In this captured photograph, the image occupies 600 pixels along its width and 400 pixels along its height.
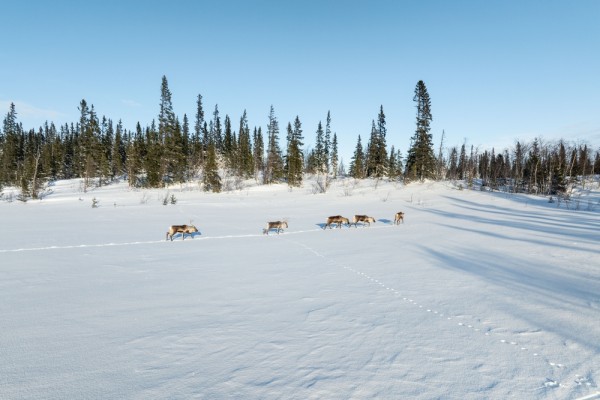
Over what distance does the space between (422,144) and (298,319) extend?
47078mm

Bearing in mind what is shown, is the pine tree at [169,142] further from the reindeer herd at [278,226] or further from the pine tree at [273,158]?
the reindeer herd at [278,226]

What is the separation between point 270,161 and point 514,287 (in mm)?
53359

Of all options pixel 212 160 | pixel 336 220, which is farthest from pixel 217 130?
pixel 336 220

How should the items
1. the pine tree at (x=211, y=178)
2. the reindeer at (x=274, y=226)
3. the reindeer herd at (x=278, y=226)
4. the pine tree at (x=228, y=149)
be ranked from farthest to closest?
1. the pine tree at (x=228, y=149)
2. the pine tree at (x=211, y=178)
3. the reindeer at (x=274, y=226)
4. the reindeer herd at (x=278, y=226)

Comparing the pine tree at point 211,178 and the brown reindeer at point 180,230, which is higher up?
the pine tree at point 211,178

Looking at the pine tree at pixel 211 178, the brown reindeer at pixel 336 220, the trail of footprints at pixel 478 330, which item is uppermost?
the pine tree at pixel 211 178

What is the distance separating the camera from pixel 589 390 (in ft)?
12.3

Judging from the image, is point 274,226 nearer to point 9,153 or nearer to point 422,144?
point 422,144

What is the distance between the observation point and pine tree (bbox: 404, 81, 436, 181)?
1866 inches

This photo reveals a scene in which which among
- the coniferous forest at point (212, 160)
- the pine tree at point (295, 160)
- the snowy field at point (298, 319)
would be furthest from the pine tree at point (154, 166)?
the snowy field at point (298, 319)

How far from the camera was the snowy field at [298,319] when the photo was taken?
152 inches

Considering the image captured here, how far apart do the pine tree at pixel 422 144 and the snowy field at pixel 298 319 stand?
35.1 m

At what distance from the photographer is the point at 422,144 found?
156ft

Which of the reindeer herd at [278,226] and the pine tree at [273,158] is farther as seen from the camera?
the pine tree at [273,158]
